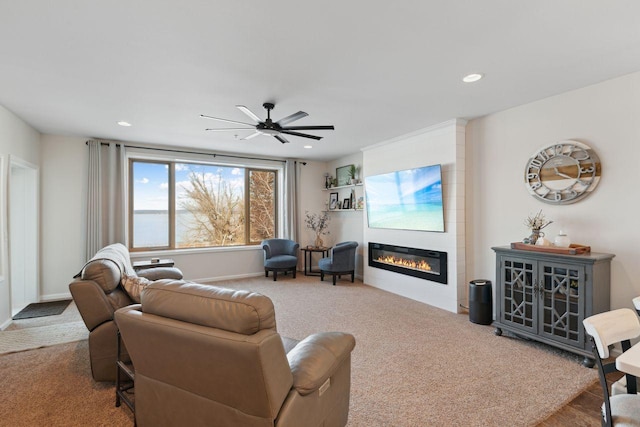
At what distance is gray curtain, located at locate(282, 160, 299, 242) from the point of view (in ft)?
22.7

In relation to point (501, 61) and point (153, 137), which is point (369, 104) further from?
point (153, 137)

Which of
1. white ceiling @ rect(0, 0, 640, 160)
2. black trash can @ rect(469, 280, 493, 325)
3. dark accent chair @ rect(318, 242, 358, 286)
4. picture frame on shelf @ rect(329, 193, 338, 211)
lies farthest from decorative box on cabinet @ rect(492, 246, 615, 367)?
picture frame on shelf @ rect(329, 193, 338, 211)

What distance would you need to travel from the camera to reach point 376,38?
2277 millimetres

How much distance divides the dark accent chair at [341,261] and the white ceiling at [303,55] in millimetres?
2653

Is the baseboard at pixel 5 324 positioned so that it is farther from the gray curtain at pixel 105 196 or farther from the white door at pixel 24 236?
the gray curtain at pixel 105 196

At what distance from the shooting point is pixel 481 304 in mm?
3766

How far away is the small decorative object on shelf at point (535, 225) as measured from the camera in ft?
10.9

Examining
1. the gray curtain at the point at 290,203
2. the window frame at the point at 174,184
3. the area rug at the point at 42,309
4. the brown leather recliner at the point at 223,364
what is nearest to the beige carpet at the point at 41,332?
the area rug at the point at 42,309

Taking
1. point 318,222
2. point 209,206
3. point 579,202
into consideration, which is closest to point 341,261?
point 318,222

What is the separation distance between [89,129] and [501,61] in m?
5.39

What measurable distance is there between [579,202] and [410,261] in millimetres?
2374

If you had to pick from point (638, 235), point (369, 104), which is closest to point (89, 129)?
point (369, 104)

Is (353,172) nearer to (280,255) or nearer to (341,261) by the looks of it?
(341,261)

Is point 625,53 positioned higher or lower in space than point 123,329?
higher
